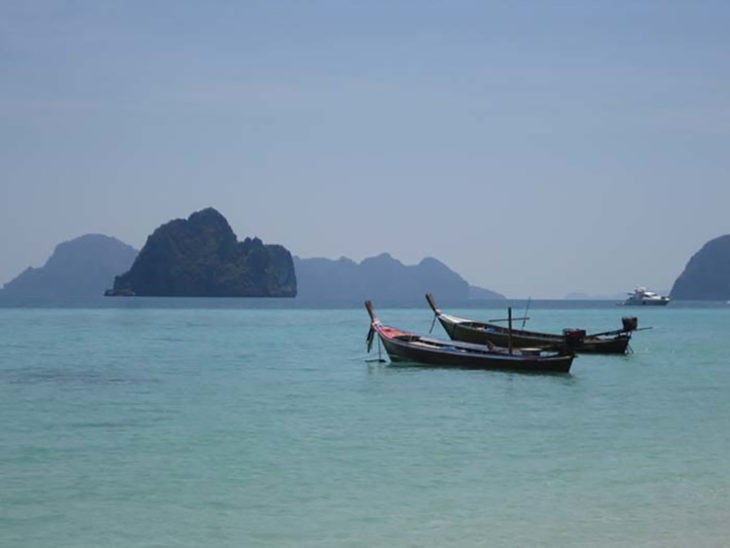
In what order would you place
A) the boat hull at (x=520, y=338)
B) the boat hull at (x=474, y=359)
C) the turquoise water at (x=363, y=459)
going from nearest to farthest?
the turquoise water at (x=363, y=459)
the boat hull at (x=474, y=359)
the boat hull at (x=520, y=338)

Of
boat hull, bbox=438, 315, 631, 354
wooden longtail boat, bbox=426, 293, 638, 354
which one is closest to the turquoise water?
boat hull, bbox=438, 315, 631, 354

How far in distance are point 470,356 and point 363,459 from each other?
73.9 ft

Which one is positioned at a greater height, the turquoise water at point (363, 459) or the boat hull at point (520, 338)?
the boat hull at point (520, 338)

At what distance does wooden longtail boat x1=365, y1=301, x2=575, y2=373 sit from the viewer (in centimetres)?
4266

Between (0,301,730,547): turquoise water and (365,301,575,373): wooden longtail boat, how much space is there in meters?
0.71

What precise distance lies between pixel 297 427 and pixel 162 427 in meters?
3.73

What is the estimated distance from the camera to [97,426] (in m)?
26.5

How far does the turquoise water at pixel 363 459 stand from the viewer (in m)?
15.4

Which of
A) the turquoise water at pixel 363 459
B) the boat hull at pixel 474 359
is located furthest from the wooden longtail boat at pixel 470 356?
the turquoise water at pixel 363 459

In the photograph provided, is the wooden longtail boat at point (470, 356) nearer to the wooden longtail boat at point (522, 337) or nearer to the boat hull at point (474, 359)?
the boat hull at point (474, 359)

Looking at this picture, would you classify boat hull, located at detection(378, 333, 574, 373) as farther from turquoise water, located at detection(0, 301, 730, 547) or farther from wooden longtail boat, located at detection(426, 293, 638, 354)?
wooden longtail boat, located at detection(426, 293, 638, 354)

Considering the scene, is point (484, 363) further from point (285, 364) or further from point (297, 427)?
point (297, 427)

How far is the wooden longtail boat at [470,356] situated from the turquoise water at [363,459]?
2.33 feet

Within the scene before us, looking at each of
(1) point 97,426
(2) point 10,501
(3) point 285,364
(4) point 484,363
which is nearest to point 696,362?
(4) point 484,363
